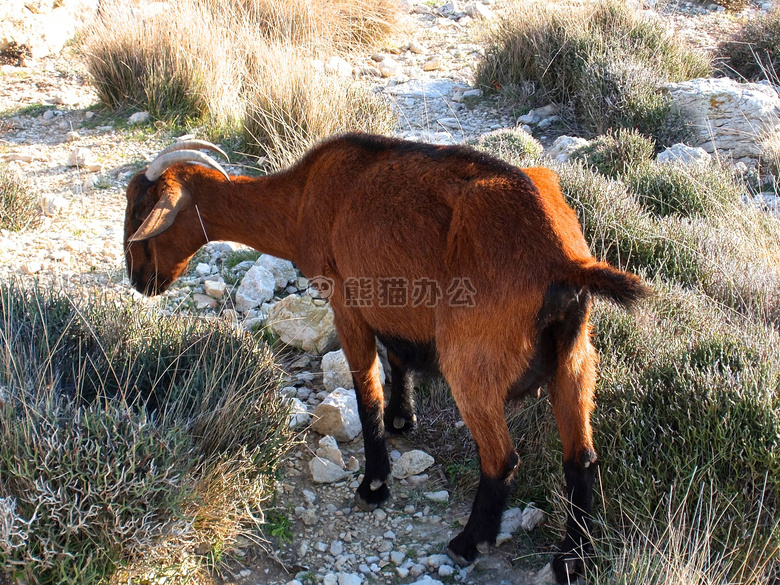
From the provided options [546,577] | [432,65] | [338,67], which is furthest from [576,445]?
[432,65]

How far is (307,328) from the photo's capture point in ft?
16.9

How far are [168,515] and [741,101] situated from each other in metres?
7.78

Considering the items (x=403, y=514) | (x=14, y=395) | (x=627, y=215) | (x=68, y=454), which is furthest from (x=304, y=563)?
(x=627, y=215)

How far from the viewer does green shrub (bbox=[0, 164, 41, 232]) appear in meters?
6.39

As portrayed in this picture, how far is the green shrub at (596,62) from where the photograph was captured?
846 cm

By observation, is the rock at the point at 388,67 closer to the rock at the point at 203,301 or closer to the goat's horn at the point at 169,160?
the rock at the point at 203,301

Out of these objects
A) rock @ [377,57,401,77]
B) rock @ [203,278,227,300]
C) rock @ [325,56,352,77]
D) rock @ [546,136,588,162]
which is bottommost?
rock @ [203,278,227,300]

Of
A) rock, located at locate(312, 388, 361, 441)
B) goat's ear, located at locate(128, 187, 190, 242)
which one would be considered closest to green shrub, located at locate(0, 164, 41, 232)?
goat's ear, located at locate(128, 187, 190, 242)

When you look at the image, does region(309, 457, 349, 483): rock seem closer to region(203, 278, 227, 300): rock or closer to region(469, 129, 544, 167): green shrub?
region(203, 278, 227, 300): rock

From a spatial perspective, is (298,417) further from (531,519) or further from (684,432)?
(684,432)

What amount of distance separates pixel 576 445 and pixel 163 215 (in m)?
2.63

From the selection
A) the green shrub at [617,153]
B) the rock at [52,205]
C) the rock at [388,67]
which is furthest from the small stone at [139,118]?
the green shrub at [617,153]

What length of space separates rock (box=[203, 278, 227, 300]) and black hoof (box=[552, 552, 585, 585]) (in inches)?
136

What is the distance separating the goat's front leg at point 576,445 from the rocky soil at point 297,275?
0.19m
